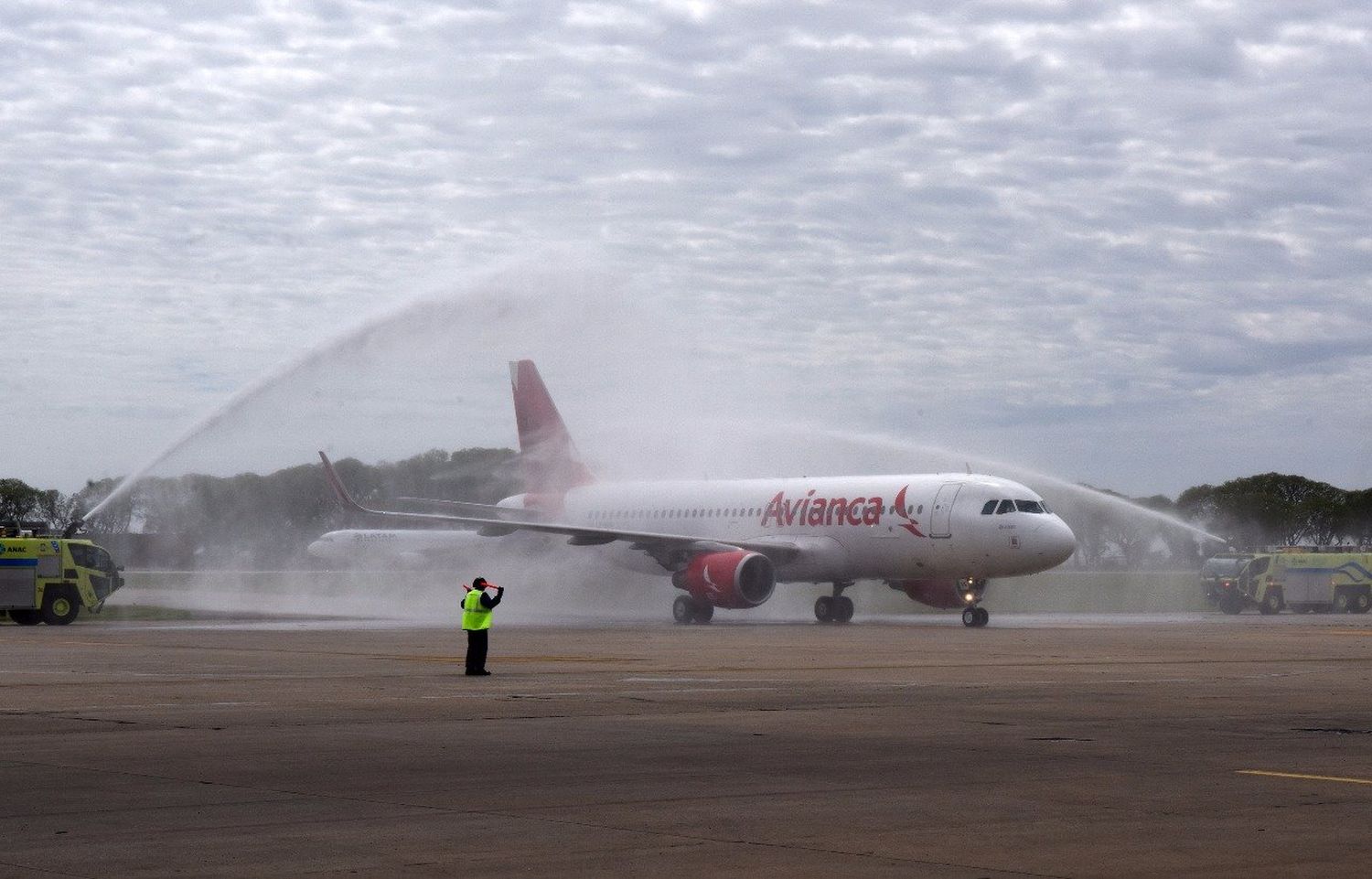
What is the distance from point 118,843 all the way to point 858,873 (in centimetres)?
449

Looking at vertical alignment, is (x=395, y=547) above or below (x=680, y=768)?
above

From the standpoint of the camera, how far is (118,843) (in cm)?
994

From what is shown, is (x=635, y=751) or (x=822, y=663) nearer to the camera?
(x=635, y=751)

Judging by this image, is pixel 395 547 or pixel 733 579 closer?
→ pixel 733 579

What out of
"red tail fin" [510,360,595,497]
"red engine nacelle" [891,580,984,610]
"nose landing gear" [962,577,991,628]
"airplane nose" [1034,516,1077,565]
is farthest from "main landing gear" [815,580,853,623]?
"red tail fin" [510,360,595,497]

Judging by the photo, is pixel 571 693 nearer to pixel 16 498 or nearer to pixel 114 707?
pixel 114 707

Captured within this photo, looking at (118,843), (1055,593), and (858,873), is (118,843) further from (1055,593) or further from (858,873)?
(1055,593)

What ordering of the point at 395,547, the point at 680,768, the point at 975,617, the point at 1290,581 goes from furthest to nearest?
the point at 395,547 < the point at 1290,581 < the point at 975,617 < the point at 680,768

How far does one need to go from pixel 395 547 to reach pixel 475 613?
69.1 metres

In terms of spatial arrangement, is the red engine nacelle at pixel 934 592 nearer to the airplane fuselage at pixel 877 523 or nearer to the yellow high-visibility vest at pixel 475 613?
the airplane fuselage at pixel 877 523

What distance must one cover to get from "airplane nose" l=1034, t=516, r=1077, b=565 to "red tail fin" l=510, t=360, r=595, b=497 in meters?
21.8

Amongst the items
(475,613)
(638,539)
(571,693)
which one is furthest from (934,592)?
(571,693)

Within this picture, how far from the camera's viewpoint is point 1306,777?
43.9 feet

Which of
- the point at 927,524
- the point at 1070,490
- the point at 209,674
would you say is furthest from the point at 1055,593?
the point at 209,674
